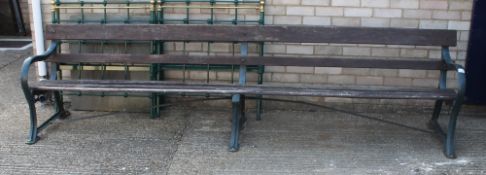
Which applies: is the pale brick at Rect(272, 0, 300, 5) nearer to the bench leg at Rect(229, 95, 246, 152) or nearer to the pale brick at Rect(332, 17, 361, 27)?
the pale brick at Rect(332, 17, 361, 27)

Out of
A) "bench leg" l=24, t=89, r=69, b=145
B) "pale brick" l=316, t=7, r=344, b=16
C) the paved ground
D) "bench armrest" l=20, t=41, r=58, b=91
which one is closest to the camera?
the paved ground

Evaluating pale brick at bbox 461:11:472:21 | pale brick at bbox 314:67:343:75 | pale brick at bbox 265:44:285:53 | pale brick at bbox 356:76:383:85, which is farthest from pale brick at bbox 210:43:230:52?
pale brick at bbox 461:11:472:21

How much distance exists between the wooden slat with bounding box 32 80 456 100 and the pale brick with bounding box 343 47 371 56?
92 centimetres

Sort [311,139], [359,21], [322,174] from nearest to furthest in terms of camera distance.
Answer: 1. [322,174]
2. [311,139]
3. [359,21]

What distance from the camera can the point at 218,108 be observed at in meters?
5.81

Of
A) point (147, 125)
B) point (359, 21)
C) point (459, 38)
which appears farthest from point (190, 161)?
point (459, 38)

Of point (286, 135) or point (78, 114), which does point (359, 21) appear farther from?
point (78, 114)

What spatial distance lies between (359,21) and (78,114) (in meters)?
2.78

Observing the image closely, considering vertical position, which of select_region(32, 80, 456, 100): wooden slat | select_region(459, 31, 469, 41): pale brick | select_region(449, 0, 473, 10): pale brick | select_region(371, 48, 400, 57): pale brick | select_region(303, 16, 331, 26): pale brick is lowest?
select_region(32, 80, 456, 100): wooden slat

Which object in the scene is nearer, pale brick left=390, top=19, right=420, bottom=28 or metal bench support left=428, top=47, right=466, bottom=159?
metal bench support left=428, top=47, right=466, bottom=159

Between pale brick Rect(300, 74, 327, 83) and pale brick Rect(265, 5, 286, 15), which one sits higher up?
pale brick Rect(265, 5, 286, 15)

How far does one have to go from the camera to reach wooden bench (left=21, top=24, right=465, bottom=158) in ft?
15.7

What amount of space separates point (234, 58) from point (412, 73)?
1.77 m

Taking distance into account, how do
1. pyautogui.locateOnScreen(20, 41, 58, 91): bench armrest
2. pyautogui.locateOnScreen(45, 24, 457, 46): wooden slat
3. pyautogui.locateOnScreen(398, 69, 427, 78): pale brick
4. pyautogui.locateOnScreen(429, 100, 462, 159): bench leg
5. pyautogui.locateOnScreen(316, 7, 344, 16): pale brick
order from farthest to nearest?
1. pyautogui.locateOnScreen(398, 69, 427, 78): pale brick
2. pyautogui.locateOnScreen(316, 7, 344, 16): pale brick
3. pyautogui.locateOnScreen(45, 24, 457, 46): wooden slat
4. pyautogui.locateOnScreen(20, 41, 58, 91): bench armrest
5. pyautogui.locateOnScreen(429, 100, 462, 159): bench leg
